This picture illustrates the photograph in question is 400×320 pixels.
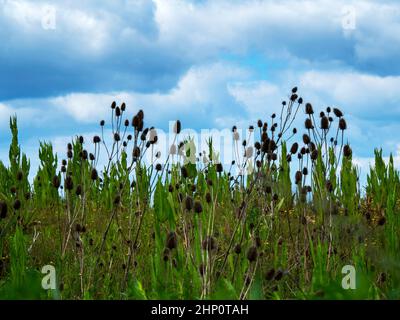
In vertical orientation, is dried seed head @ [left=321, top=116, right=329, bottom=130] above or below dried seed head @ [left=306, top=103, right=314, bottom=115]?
below

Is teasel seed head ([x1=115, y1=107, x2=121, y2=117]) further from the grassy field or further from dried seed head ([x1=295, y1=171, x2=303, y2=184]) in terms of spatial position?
dried seed head ([x1=295, y1=171, x2=303, y2=184])

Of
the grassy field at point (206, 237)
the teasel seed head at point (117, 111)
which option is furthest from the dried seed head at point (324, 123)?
the teasel seed head at point (117, 111)

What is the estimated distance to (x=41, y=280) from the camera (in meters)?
2.94

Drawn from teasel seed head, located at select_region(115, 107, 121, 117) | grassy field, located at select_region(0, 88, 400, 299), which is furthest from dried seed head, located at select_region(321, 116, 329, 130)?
teasel seed head, located at select_region(115, 107, 121, 117)

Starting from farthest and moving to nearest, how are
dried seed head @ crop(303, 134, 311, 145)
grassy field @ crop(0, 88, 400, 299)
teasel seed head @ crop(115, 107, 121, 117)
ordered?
teasel seed head @ crop(115, 107, 121, 117), dried seed head @ crop(303, 134, 311, 145), grassy field @ crop(0, 88, 400, 299)

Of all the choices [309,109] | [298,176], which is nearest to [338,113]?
[309,109]

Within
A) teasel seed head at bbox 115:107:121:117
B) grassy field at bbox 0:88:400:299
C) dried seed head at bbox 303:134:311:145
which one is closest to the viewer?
grassy field at bbox 0:88:400:299

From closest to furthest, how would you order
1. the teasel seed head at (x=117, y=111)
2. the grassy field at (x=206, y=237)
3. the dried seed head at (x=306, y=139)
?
the grassy field at (x=206, y=237) < the dried seed head at (x=306, y=139) < the teasel seed head at (x=117, y=111)

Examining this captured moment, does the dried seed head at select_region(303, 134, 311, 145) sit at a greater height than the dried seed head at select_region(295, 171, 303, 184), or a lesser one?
greater

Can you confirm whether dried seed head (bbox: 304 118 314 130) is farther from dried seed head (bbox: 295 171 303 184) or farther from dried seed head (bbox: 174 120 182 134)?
dried seed head (bbox: 174 120 182 134)

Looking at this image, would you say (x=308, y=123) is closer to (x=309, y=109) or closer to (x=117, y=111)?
(x=309, y=109)

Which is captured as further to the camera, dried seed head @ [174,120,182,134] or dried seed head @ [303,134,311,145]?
dried seed head @ [303,134,311,145]

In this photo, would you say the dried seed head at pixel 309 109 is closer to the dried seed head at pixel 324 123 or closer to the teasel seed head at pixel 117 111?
the dried seed head at pixel 324 123
